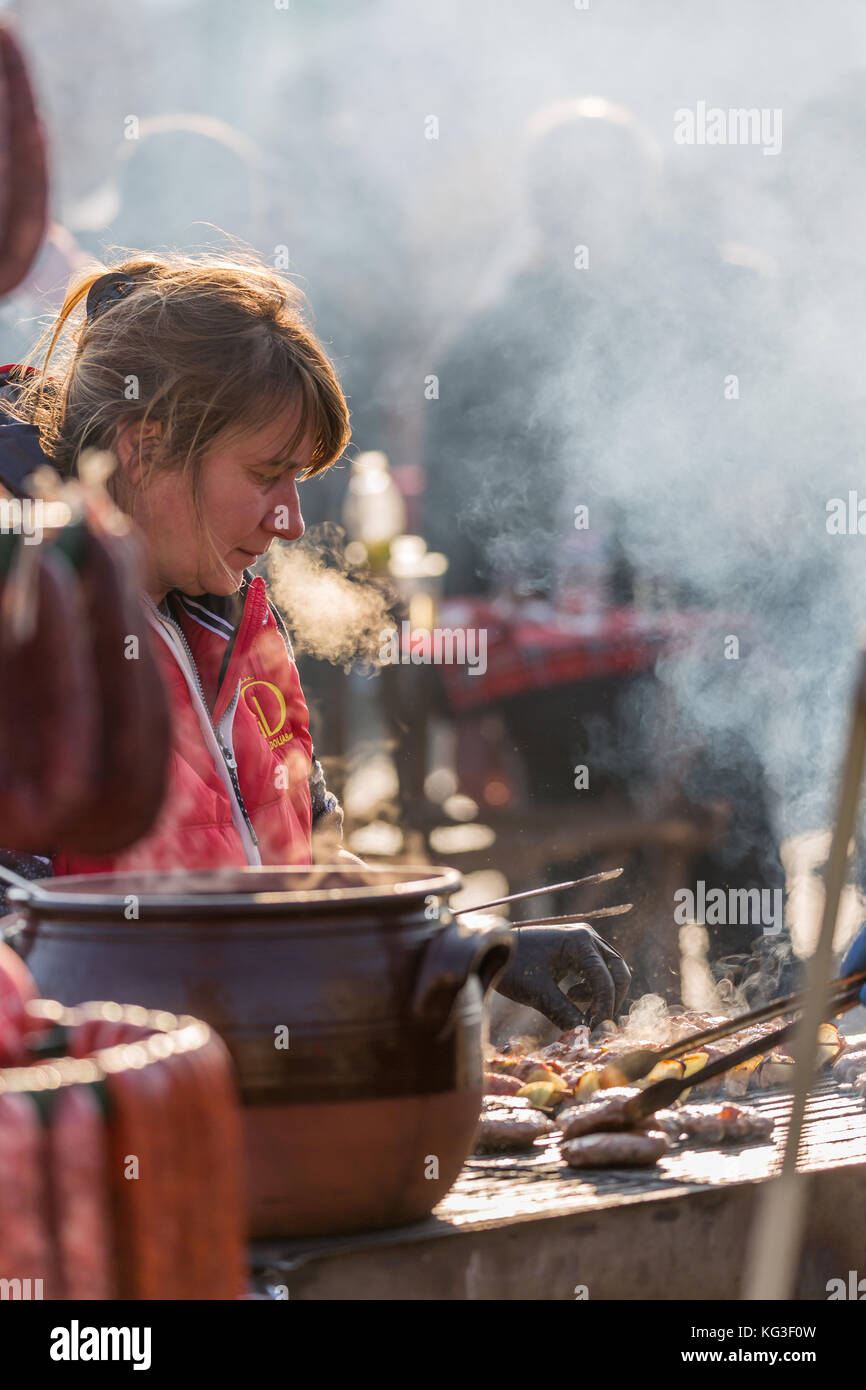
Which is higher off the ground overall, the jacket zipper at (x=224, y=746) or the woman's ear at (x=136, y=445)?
the woman's ear at (x=136, y=445)

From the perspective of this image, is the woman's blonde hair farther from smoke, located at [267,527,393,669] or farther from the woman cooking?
A: smoke, located at [267,527,393,669]

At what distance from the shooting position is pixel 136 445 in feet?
7.84

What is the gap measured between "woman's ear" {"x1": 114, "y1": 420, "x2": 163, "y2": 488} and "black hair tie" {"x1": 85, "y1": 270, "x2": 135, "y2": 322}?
0.82 ft

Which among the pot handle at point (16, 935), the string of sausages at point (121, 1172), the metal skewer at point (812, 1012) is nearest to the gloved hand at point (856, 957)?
the metal skewer at point (812, 1012)

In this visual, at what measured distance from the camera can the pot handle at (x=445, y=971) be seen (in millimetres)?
1694

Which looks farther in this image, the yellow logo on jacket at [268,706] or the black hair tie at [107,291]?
the yellow logo on jacket at [268,706]

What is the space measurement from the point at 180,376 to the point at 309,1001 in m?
1.17

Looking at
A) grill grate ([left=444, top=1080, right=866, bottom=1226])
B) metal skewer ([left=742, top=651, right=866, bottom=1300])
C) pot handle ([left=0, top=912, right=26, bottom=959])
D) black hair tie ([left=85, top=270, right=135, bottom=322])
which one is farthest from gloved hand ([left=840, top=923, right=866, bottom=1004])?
black hair tie ([left=85, top=270, right=135, bottom=322])

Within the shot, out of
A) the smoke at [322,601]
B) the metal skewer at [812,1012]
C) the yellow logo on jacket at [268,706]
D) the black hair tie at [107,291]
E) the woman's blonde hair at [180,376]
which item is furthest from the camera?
the smoke at [322,601]

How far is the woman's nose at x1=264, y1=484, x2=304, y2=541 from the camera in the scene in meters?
2.52

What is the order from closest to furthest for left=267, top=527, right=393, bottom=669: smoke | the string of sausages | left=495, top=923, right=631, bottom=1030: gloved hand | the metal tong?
the string of sausages → the metal tong → left=495, top=923, right=631, bottom=1030: gloved hand → left=267, top=527, right=393, bottom=669: smoke

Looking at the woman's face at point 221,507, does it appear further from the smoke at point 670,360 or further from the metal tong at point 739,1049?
the smoke at point 670,360

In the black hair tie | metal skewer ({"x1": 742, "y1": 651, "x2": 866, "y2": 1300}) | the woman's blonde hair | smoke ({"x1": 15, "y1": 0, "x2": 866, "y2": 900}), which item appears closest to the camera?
metal skewer ({"x1": 742, "y1": 651, "x2": 866, "y2": 1300})
